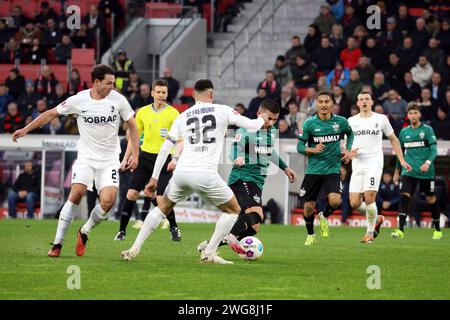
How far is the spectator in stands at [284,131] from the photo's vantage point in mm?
27991

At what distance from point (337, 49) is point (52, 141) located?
28.2 ft

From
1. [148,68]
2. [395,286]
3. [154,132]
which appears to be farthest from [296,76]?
[395,286]

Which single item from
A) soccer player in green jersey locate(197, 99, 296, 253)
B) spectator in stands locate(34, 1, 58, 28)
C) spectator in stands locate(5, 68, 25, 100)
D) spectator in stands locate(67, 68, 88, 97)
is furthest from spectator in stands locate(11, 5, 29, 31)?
soccer player in green jersey locate(197, 99, 296, 253)

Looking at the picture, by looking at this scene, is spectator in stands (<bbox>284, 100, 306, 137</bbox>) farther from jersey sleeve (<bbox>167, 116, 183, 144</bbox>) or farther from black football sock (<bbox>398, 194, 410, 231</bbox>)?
jersey sleeve (<bbox>167, 116, 183, 144</bbox>)

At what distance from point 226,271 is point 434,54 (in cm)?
1819

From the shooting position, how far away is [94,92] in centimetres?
1395

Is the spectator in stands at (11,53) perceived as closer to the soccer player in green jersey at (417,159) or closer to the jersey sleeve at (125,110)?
the soccer player in green jersey at (417,159)

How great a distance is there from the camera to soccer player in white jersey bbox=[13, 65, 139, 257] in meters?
13.9

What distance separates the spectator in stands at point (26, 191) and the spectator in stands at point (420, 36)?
11.3m

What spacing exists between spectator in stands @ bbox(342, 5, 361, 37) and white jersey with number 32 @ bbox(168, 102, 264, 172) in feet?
62.1

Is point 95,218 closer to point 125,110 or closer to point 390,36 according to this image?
point 125,110

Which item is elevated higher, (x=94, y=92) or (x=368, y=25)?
(x=368, y=25)

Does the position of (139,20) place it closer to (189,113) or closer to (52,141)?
(52,141)
